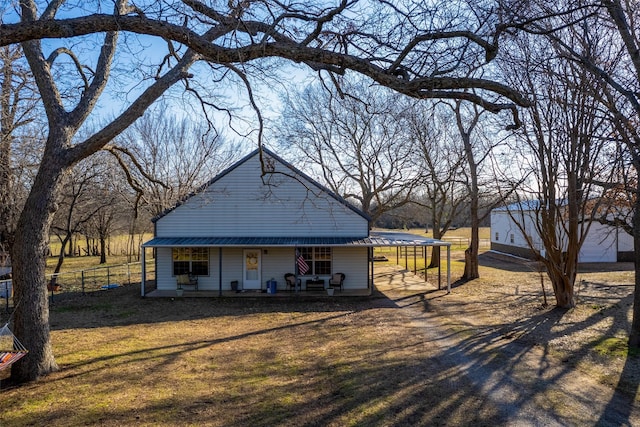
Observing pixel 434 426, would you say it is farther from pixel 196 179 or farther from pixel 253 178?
pixel 196 179

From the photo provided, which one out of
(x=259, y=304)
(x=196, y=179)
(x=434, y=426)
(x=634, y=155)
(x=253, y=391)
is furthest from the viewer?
(x=196, y=179)

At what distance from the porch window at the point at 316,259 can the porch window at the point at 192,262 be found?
13.5ft

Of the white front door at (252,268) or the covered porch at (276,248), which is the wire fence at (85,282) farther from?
the white front door at (252,268)

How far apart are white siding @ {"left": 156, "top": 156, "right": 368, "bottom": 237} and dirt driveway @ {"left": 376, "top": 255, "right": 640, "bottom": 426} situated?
12.6ft

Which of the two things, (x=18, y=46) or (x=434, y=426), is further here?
(x=18, y=46)

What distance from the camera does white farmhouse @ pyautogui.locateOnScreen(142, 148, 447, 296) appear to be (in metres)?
17.7

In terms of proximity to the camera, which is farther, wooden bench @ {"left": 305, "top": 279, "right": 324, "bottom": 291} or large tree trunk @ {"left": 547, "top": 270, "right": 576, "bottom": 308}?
wooden bench @ {"left": 305, "top": 279, "right": 324, "bottom": 291}

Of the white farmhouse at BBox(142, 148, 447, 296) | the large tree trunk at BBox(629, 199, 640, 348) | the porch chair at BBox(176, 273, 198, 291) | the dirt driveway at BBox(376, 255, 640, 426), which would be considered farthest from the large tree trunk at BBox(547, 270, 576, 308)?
the porch chair at BBox(176, 273, 198, 291)

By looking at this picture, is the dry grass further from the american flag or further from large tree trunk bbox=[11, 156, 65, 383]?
the american flag

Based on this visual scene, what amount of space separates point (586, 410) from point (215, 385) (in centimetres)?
568

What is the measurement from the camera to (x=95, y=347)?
9602mm

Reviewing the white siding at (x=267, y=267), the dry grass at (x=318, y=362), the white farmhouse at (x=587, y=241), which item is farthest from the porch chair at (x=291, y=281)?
the white farmhouse at (x=587, y=241)

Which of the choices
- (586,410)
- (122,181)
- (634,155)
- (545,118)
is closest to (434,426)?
(586,410)

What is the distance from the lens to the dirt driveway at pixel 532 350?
611cm
